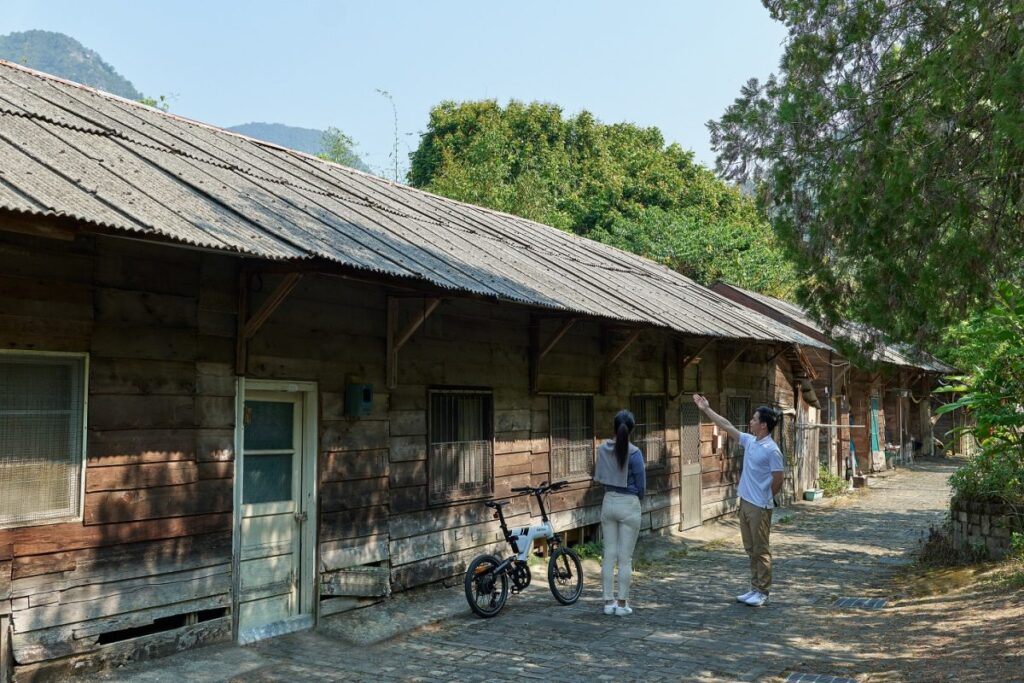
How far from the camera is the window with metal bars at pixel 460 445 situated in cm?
1005

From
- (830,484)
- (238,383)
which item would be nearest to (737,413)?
(830,484)

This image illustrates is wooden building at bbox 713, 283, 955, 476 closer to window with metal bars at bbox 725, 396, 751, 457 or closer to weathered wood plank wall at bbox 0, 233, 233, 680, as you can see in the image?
window with metal bars at bbox 725, 396, 751, 457

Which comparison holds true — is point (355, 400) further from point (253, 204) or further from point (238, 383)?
point (253, 204)

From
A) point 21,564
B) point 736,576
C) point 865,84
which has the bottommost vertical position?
point 736,576

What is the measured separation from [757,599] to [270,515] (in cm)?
520

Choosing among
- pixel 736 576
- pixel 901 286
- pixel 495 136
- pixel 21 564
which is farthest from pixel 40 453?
pixel 495 136

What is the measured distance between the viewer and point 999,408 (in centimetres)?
1145

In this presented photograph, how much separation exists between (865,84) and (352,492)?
5899 millimetres

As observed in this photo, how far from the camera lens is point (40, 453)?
6.43 metres

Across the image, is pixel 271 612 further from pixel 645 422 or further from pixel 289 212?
pixel 645 422

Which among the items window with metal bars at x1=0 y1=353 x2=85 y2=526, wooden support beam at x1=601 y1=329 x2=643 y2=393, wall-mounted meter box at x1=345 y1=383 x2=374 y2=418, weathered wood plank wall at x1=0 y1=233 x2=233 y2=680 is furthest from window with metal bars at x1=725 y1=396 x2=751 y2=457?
window with metal bars at x1=0 y1=353 x2=85 y2=526

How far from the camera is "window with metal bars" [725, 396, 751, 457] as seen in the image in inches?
691

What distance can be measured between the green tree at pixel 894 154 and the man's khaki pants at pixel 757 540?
2.29 meters

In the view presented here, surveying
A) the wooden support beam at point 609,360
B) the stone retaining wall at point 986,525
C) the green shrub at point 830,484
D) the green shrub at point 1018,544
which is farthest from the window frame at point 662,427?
the green shrub at point 830,484
